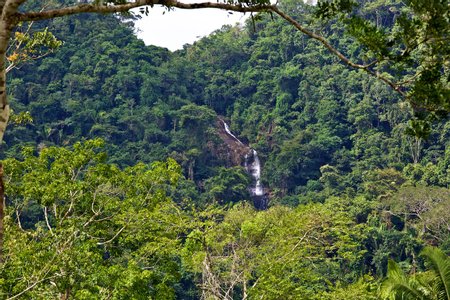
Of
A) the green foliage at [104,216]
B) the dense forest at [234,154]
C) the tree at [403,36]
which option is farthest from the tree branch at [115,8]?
the dense forest at [234,154]

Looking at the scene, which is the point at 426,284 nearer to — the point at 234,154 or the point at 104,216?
the point at 104,216

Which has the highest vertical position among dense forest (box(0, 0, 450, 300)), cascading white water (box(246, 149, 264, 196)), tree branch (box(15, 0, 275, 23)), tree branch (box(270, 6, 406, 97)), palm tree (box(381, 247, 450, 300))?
tree branch (box(15, 0, 275, 23))

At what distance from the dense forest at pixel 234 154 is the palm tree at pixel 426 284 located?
0.13 feet

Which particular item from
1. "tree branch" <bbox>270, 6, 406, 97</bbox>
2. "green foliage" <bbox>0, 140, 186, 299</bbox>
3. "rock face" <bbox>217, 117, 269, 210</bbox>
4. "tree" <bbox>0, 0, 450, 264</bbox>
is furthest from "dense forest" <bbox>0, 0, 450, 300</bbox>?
"tree branch" <bbox>270, 6, 406, 97</bbox>

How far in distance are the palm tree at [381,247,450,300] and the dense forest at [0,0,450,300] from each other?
0.13ft

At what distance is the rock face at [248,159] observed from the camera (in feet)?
135

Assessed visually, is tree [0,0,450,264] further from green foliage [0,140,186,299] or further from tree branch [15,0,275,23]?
green foliage [0,140,186,299]

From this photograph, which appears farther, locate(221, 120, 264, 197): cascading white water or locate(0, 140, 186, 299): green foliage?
locate(221, 120, 264, 197): cascading white water

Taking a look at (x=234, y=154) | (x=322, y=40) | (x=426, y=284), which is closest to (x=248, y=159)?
(x=234, y=154)

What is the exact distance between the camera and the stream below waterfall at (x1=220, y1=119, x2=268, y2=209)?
40.9 meters

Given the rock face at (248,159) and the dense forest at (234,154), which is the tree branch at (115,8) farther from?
the rock face at (248,159)

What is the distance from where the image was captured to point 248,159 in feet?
143

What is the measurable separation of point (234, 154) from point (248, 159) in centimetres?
88

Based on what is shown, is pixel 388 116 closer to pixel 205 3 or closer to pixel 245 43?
pixel 245 43
